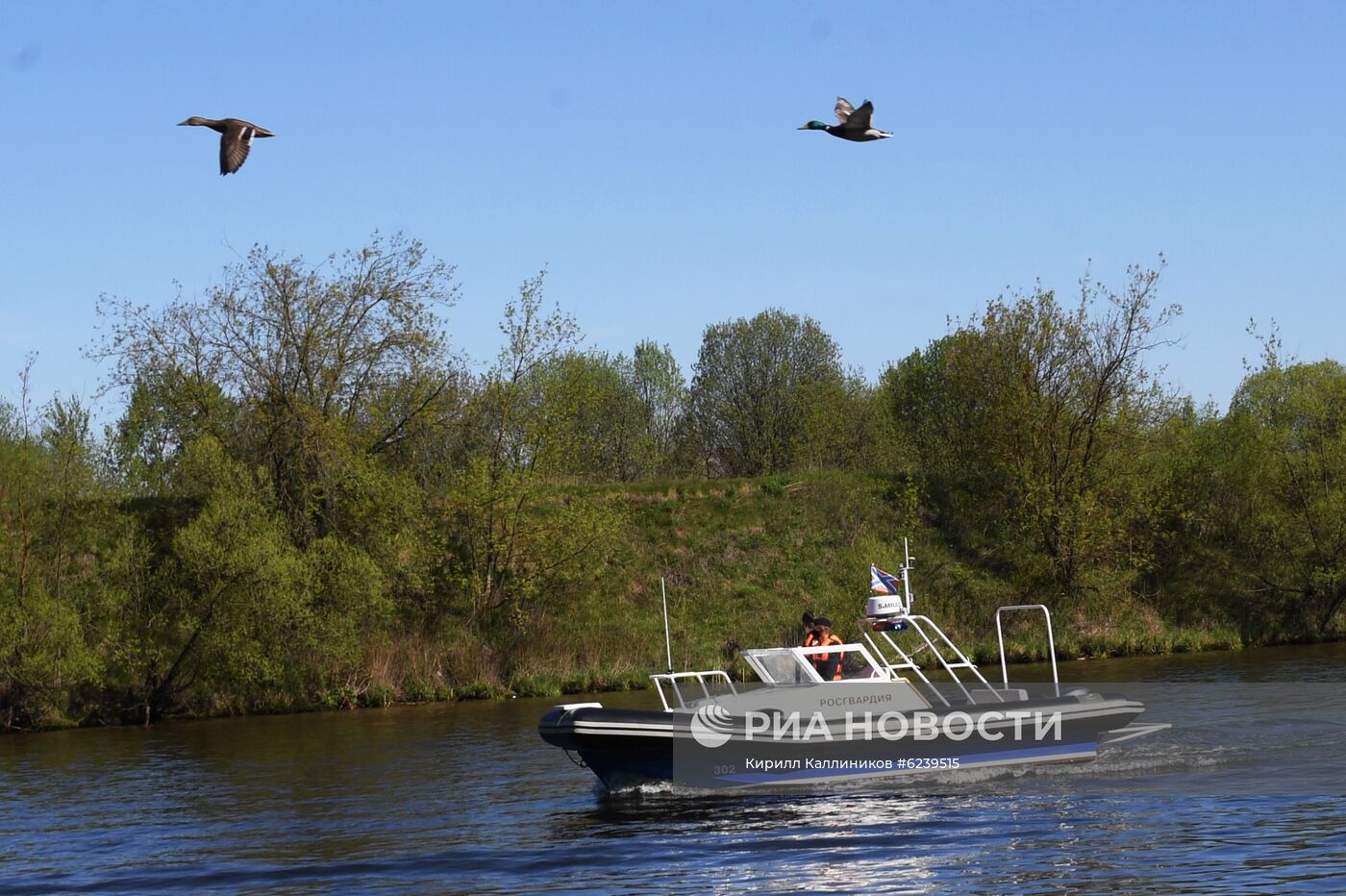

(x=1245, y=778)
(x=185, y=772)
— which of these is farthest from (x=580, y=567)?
(x=1245, y=778)

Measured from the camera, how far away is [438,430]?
123 ft

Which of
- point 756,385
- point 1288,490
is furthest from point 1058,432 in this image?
point 756,385

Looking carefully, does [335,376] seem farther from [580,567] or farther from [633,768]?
[633,768]

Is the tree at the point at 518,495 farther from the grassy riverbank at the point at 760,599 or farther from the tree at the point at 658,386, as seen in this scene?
the tree at the point at 658,386

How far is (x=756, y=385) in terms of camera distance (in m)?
68.9

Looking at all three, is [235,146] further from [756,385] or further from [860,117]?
[756,385]

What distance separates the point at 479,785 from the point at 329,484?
16.3 meters

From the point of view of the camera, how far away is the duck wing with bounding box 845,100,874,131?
15797 mm

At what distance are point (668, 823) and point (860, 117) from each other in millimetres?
8336

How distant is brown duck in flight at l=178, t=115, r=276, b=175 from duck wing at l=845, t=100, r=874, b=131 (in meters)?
6.30

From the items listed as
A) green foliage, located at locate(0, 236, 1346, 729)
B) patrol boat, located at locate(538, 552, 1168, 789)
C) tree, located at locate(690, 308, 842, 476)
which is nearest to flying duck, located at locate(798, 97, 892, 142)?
patrol boat, located at locate(538, 552, 1168, 789)

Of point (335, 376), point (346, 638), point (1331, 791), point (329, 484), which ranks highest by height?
point (335, 376)

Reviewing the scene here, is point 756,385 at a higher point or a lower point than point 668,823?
higher

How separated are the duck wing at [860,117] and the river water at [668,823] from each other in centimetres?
774
